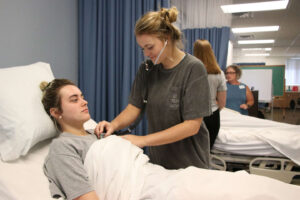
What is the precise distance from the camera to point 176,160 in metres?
1.32

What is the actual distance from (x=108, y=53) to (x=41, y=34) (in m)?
0.69

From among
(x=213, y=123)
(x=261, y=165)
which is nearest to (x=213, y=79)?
(x=213, y=123)

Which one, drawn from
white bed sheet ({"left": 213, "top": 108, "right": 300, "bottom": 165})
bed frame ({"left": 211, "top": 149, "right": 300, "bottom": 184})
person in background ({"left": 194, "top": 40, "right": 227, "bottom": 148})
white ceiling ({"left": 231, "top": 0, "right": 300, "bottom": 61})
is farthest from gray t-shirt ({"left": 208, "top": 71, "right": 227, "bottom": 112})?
white ceiling ({"left": 231, "top": 0, "right": 300, "bottom": 61})

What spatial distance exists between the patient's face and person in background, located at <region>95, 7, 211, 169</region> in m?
0.12

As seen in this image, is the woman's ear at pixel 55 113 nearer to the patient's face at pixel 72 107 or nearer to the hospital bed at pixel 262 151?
the patient's face at pixel 72 107

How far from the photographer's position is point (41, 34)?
5.98 feet

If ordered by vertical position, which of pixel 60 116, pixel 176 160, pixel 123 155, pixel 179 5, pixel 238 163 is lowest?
pixel 238 163

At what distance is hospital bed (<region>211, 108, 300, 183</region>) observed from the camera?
2.12 m

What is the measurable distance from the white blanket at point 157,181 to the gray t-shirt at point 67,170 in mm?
60

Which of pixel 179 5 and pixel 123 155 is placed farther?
pixel 179 5

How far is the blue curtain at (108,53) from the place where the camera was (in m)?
2.30

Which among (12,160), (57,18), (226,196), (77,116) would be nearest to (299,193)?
(226,196)

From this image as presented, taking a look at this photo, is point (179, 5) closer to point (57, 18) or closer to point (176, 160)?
point (57, 18)

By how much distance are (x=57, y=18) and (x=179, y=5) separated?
189 centimetres
